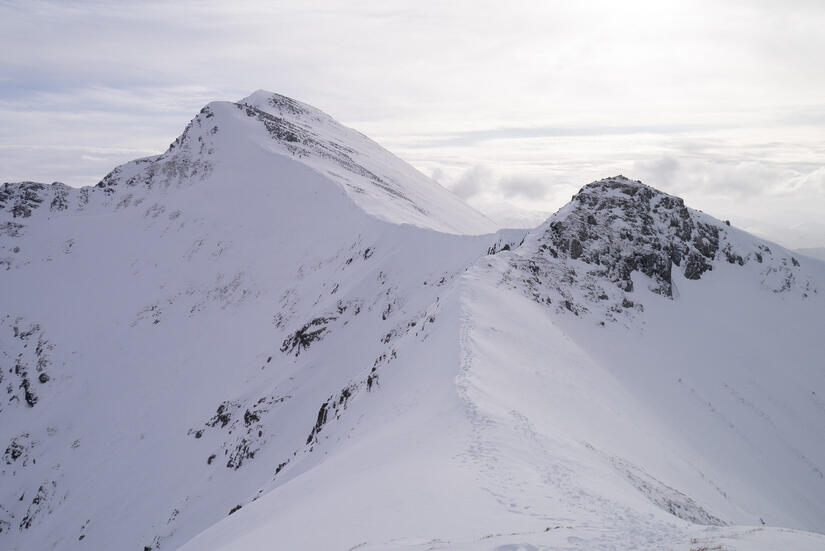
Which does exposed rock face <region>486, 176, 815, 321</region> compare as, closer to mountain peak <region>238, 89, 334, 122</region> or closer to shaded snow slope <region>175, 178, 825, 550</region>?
shaded snow slope <region>175, 178, 825, 550</region>

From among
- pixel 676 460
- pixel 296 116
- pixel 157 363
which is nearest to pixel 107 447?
pixel 157 363

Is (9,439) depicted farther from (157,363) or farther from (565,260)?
(565,260)

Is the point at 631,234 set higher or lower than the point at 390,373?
higher

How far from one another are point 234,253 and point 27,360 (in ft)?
103

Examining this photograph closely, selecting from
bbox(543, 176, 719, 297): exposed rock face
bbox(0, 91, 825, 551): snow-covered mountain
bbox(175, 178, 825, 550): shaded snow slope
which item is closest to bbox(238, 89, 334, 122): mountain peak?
bbox(0, 91, 825, 551): snow-covered mountain

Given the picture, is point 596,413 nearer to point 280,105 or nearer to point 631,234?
point 631,234

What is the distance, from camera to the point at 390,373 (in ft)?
85.9

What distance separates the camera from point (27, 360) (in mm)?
65438

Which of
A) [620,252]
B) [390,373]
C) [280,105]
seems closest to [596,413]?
[390,373]

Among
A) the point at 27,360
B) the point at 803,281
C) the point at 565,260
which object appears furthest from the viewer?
the point at 27,360

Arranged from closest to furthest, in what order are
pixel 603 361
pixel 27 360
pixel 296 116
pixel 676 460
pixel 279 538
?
pixel 279 538 < pixel 676 460 < pixel 603 361 < pixel 27 360 < pixel 296 116

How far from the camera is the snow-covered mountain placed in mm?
13562

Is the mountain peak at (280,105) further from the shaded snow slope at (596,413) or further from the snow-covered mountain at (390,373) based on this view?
the shaded snow slope at (596,413)

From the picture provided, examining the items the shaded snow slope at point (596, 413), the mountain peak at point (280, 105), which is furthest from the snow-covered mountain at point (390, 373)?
the mountain peak at point (280, 105)
